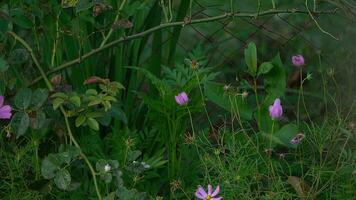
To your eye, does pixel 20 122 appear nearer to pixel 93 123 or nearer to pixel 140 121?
pixel 93 123

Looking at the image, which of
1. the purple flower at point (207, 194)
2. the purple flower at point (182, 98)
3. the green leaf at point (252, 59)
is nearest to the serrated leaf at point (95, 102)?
the purple flower at point (182, 98)

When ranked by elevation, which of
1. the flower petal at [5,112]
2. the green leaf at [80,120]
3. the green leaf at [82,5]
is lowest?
the green leaf at [80,120]

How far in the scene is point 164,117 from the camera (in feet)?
8.95

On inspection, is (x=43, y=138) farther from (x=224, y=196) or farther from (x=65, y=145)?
(x=224, y=196)

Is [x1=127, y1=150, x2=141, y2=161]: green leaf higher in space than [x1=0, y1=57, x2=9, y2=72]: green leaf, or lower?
lower

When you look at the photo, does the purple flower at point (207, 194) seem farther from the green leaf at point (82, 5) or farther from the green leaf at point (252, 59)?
the green leaf at point (82, 5)

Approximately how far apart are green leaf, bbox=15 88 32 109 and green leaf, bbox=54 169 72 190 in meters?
0.20

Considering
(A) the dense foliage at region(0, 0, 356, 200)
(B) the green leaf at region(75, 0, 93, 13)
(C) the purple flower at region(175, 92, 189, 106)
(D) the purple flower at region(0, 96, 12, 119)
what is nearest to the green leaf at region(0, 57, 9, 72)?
(A) the dense foliage at region(0, 0, 356, 200)

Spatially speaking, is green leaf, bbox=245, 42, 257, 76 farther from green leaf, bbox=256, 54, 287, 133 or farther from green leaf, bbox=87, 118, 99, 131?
green leaf, bbox=87, 118, 99, 131

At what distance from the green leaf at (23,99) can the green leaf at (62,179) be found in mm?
203

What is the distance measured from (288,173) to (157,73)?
57 cm

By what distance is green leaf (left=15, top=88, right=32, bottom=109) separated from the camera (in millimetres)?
2471

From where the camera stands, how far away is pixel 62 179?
2414 millimetres

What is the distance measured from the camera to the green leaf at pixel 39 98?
8.17 feet
